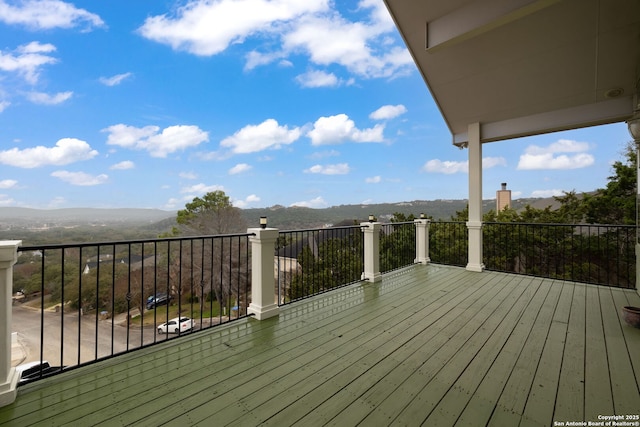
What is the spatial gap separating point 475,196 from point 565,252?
27.1 ft

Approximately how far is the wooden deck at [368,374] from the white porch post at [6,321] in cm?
9

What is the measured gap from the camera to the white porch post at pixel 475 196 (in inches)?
205

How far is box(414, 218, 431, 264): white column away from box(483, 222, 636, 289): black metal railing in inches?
116

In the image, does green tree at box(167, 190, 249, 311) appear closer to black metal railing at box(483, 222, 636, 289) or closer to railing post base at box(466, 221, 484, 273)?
black metal railing at box(483, 222, 636, 289)

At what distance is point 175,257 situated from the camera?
16.6 m

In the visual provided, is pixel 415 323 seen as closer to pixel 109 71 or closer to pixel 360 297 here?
pixel 360 297

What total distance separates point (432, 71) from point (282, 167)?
5200cm

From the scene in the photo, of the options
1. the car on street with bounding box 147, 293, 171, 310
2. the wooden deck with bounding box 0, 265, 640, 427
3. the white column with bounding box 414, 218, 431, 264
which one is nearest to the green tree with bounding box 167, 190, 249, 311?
the car on street with bounding box 147, 293, 171, 310

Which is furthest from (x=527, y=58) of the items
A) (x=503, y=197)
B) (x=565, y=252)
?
(x=503, y=197)

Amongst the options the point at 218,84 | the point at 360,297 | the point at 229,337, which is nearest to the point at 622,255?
the point at 360,297

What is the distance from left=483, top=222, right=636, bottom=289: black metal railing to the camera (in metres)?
8.20

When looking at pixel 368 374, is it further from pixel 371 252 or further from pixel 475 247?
pixel 475 247

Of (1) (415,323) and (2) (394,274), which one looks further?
(2) (394,274)

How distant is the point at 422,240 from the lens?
589 centimetres
